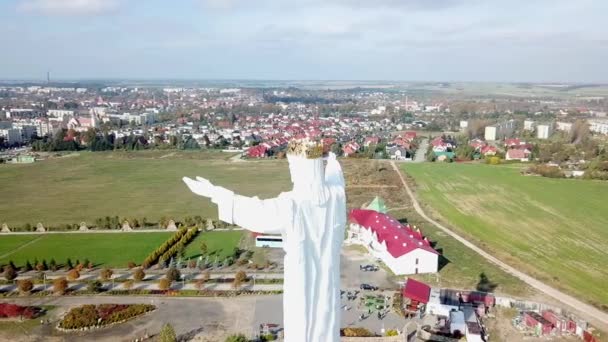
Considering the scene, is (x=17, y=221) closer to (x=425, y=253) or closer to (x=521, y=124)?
(x=425, y=253)

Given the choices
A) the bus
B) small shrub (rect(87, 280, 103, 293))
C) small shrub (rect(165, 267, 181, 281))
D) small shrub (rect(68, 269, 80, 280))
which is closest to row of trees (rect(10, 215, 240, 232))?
the bus

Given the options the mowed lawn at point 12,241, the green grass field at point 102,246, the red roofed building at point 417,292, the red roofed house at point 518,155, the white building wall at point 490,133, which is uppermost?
the white building wall at point 490,133

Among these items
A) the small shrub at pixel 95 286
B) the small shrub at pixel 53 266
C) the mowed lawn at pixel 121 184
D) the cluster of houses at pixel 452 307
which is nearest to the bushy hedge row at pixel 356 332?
the cluster of houses at pixel 452 307

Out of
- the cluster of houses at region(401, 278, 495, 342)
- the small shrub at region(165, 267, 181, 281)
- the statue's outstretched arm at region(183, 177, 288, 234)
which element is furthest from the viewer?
the small shrub at region(165, 267, 181, 281)

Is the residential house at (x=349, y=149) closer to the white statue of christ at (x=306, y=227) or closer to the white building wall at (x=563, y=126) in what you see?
the white building wall at (x=563, y=126)

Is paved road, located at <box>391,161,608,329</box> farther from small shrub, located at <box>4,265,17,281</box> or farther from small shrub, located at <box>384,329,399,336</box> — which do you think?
small shrub, located at <box>4,265,17,281</box>

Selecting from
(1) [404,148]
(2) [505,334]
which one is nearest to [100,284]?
(2) [505,334]

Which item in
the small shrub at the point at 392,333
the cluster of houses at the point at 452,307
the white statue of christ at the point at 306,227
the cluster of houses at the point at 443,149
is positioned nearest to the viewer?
the white statue of christ at the point at 306,227
